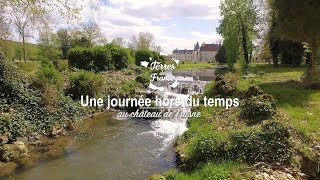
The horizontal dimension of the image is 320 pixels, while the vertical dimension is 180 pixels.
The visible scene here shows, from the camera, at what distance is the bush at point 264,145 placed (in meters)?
8.52

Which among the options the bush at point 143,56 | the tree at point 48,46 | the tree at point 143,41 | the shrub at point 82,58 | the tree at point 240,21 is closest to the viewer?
the shrub at point 82,58

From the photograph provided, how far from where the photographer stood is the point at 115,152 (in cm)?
1254

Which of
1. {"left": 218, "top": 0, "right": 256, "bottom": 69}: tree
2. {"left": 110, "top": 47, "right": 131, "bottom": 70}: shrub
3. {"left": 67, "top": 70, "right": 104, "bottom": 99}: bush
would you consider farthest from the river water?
{"left": 218, "top": 0, "right": 256, "bottom": 69}: tree

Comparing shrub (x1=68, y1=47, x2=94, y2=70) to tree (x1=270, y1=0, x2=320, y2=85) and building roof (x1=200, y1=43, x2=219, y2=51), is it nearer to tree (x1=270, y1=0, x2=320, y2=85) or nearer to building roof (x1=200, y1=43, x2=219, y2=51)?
tree (x1=270, y1=0, x2=320, y2=85)

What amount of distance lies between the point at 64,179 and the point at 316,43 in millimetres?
18898

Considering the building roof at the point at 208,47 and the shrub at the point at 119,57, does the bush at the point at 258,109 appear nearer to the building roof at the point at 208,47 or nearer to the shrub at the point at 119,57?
the shrub at the point at 119,57

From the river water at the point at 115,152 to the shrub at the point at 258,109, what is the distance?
3.19m

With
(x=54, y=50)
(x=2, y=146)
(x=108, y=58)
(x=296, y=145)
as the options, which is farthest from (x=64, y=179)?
(x=54, y=50)

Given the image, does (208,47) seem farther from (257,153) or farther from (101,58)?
(257,153)

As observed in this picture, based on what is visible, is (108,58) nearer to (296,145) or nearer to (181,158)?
(181,158)

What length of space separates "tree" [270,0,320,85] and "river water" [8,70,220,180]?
9.55m

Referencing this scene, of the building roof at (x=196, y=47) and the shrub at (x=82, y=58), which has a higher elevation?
the building roof at (x=196, y=47)

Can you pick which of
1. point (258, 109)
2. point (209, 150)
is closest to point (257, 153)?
point (209, 150)

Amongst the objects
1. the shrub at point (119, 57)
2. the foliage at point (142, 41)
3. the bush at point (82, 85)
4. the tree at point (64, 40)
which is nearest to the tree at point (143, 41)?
the foliage at point (142, 41)
